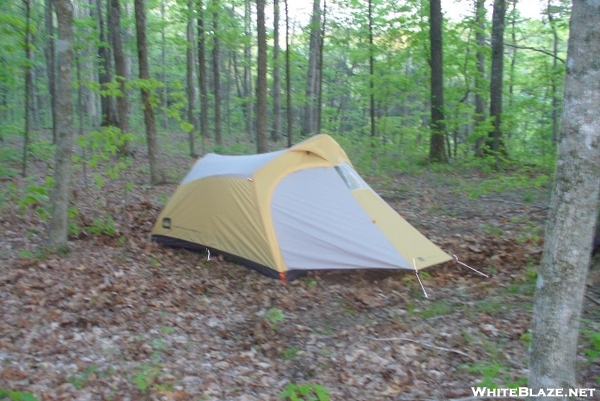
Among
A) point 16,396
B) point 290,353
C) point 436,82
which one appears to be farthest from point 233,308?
point 436,82

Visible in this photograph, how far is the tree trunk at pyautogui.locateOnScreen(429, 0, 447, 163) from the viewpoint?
14445mm

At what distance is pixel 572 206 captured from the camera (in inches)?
111

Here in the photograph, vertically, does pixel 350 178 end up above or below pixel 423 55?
below

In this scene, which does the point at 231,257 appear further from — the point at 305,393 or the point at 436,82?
the point at 436,82

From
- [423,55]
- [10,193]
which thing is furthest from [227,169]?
[423,55]

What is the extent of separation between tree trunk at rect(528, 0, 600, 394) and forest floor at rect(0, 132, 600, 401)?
116 centimetres

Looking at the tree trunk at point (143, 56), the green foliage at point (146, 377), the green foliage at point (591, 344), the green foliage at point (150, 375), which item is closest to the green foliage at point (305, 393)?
the green foliage at point (150, 375)

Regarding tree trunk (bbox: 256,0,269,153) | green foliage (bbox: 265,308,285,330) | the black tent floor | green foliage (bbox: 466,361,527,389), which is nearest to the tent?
the black tent floor

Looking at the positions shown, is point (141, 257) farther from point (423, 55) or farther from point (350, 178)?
point (423, 55)

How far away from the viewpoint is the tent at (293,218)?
689 cm

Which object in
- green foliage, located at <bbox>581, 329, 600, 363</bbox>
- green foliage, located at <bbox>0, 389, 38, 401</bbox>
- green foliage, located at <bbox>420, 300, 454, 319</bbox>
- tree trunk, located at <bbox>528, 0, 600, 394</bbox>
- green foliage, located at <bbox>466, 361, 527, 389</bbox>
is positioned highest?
tree trunk, located at <bbox>528, 0, 600, 394</bbox>

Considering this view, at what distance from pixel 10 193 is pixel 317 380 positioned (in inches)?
314

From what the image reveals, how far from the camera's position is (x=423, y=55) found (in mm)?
16875

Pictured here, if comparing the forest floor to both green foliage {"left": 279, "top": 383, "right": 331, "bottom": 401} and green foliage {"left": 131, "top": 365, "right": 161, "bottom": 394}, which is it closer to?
green foliage {"left": 131, "top": 365, "right": 161, "bottom": 394}
